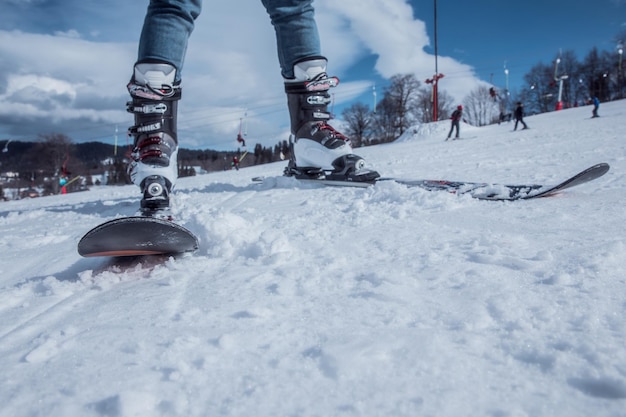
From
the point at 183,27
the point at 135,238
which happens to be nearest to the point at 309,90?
the point at 183,27

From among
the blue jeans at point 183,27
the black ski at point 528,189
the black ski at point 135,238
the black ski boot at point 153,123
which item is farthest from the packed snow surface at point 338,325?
the blue jeans at point 183,27

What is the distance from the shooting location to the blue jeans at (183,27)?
144cm

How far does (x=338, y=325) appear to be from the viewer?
507 millimetres

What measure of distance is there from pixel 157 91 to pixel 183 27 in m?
0.32

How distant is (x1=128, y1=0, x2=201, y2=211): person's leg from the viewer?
139 cm

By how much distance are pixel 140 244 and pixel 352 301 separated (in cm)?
47

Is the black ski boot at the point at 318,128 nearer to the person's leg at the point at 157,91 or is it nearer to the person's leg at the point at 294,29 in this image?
the person's leg at the point at 294,29

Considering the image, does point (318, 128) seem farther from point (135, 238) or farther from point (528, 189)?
point (135, 238)

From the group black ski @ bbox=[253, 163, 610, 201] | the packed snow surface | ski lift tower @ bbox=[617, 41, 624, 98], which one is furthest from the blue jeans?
ski lift tower @ bbox=[617, 41, 624, 98]

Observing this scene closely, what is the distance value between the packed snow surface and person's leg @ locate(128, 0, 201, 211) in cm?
53

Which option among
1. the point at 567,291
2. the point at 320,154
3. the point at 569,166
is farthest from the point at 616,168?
the point at 567,291

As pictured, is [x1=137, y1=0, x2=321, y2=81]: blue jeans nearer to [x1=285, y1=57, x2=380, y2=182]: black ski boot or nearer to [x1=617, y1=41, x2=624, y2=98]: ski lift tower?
[x1=285, y1=57, x2=380, y2=182]: black ski boot

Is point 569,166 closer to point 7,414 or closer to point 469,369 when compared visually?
point 469,369

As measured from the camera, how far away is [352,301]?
58 centimetres
